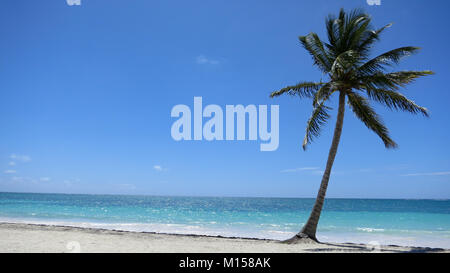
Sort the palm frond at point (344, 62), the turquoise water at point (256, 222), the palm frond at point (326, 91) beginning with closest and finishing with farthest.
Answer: the palm frond at point (344, 62)
the palm frond at point (326, 91)
the turquoise water at point (256, 222)

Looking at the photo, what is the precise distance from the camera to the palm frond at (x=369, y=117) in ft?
36.7

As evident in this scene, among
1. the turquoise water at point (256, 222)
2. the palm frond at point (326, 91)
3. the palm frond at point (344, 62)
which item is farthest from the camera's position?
the turquoise water at point (256, 222)

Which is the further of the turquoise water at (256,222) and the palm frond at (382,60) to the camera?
the turquoise water at (256,222)

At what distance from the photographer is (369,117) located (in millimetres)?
11289

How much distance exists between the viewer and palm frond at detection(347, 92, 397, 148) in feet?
36.7

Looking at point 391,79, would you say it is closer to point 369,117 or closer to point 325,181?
point 369,117

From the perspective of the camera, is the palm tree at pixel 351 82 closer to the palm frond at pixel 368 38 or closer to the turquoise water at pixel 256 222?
the palm frond at pixel 368 38

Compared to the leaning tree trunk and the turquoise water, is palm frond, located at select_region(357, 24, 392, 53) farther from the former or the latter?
the turquoise water

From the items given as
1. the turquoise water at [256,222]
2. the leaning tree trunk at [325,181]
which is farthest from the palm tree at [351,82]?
the turquoise water at [256,222]

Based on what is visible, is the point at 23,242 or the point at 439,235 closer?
the point at 23,242

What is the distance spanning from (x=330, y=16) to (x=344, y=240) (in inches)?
414
